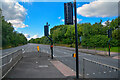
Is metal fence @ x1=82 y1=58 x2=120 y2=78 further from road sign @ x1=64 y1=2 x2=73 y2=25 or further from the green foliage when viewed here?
the green foliage

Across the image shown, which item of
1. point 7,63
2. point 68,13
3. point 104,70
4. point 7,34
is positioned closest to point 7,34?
point 7,34

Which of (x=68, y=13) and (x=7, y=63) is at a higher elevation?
(x=68, y=13)

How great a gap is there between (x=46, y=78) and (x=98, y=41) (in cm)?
3133

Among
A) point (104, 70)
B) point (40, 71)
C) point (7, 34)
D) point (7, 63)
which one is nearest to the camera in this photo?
point (104, 70)

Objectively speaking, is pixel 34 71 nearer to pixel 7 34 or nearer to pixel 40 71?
pixel 40 71

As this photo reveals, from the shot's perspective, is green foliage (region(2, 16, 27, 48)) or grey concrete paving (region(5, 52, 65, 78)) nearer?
grey concrete paving (region(5, 52, 65, 78))

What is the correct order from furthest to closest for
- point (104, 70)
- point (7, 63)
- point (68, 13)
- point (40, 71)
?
point (40, 71)
point (7, 63)
point (68, 13)
point (104, 70)

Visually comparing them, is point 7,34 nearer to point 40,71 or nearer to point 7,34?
point 7,34

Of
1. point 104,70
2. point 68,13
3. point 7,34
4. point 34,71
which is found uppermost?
point 7,34

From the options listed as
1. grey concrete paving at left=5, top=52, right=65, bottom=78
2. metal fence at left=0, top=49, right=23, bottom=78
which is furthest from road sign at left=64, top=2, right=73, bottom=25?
metal fence at left=0, top=49, right=23, bottom=78

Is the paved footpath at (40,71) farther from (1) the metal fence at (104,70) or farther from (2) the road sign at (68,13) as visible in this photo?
(2) the road sign at (68,13)

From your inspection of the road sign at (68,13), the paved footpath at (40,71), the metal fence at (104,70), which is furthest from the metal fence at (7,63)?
the metal fence at (104,70)

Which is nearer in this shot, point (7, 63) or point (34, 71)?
point (7, 63)

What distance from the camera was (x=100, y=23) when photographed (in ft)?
139
